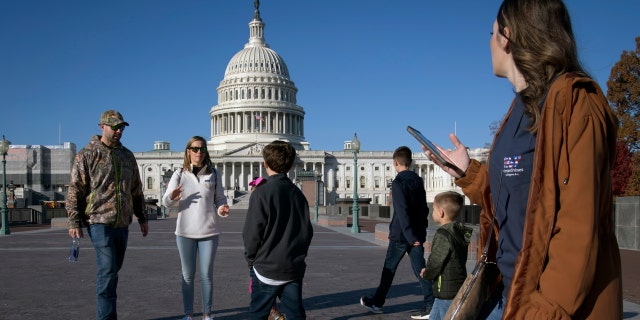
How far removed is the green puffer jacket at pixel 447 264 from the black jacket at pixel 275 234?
1.10m

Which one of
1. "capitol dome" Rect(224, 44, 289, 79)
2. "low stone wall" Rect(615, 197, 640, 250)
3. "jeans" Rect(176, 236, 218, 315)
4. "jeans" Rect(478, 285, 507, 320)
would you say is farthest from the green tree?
"capitol dome" Rect(224, 44, 289, 79)

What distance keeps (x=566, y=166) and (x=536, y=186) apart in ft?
0.49

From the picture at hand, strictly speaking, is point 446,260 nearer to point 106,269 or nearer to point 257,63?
point 106,269

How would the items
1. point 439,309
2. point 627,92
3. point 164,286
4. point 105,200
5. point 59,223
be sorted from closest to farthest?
1. point 439,309
2. point 105,200
3. point 164,286
4. point 59,223
5. point 627,92

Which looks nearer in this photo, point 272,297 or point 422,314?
point 272,297

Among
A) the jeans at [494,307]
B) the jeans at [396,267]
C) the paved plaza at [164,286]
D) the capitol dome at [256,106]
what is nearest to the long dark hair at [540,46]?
the jeans at [494,307]

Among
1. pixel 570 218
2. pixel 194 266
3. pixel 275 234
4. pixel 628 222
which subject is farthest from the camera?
pixel 628 222

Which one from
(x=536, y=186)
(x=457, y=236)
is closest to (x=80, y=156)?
(x=457, y=236)

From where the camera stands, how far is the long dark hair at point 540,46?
2561 mm

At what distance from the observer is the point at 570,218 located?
7.22 feet

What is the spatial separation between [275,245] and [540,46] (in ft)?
10.1

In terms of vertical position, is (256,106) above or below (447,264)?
above

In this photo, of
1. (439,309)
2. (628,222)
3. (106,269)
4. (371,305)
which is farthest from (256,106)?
(439,309)

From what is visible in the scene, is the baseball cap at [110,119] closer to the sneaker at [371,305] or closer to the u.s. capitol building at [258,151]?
the sneaker at [371,305]
